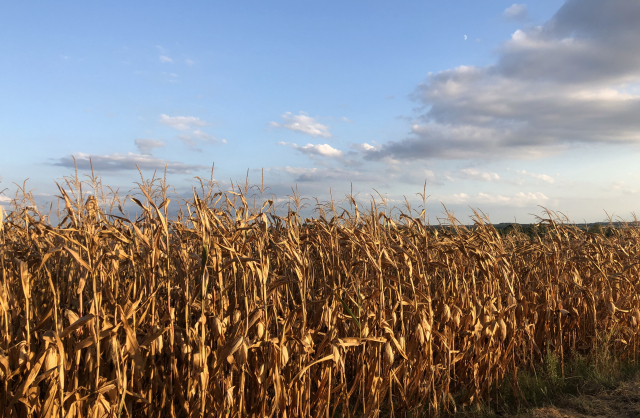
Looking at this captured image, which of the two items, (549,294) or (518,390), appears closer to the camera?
(518,390)

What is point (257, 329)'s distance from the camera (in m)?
3.00

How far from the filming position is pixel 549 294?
5328 millimetres

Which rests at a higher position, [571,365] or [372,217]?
[372,217]

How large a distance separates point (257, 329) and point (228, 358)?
13.0 inches

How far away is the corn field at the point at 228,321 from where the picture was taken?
2670 millimetres

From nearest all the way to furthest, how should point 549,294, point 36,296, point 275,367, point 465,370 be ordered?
point 275,367, point 36,296, point 465,370, point 549,294

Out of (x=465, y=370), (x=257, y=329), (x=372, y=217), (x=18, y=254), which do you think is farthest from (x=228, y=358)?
(x=465, y=370)

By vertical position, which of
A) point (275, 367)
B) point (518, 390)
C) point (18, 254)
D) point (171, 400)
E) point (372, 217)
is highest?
point (372, 217)

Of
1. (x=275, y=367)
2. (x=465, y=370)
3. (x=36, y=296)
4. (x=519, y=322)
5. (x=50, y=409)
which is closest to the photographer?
(x=50, y=409)

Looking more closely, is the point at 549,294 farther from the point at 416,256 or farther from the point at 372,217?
the point at 372,217

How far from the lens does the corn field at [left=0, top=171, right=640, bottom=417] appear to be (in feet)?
8.76

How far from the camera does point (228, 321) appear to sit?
301 cm

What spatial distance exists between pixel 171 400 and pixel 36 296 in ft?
4.74

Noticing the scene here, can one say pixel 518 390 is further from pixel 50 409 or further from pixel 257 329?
pixel 50 409
